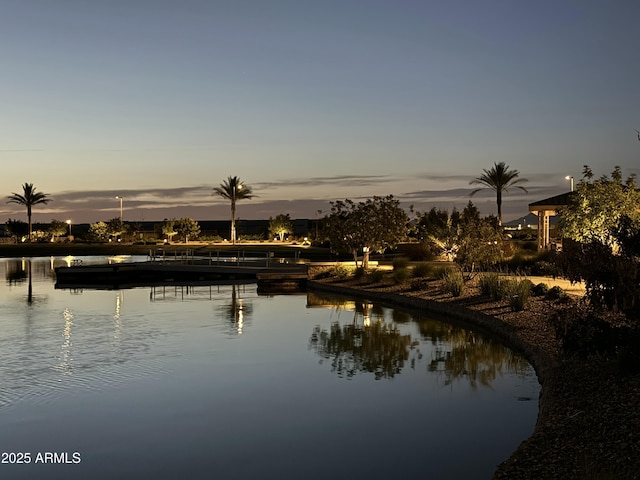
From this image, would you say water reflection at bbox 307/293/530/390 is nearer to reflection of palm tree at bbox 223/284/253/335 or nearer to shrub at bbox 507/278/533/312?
Result: shrub at bbox 507/278/533/312

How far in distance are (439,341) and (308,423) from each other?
8515mm

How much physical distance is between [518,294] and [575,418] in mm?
12091

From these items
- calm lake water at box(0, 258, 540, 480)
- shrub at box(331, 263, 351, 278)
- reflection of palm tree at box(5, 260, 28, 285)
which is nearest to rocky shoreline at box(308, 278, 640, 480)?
calm lake water at box(0, 258, 540, 480)

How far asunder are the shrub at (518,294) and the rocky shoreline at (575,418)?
2.11 meters

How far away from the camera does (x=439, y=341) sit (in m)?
19.5

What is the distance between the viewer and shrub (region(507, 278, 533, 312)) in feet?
68.4

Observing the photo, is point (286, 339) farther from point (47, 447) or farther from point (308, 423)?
point (47, 447)

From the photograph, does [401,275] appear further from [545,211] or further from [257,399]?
[257,399]

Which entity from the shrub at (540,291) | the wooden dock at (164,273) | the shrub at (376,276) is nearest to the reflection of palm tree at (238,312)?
the shrub at (376,276)

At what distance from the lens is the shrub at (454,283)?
25359 millimetres

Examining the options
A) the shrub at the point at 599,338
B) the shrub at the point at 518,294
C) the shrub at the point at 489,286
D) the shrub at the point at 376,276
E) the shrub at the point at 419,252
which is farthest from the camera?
the shrub at the point at 419,252

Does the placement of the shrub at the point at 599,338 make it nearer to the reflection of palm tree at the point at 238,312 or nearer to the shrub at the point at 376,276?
the reflection of palm tree at the point at 238,312

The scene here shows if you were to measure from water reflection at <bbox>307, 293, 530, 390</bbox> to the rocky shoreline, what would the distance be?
31.5 inches

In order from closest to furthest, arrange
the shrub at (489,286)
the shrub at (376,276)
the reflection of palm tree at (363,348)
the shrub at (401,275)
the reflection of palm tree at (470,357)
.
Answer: the reflection of palm tree at (470,357) → the reflection of palm tree at (363,348) → the shrub at (489,286) → the shrub at (401,275) → the shrub at (376,276)
